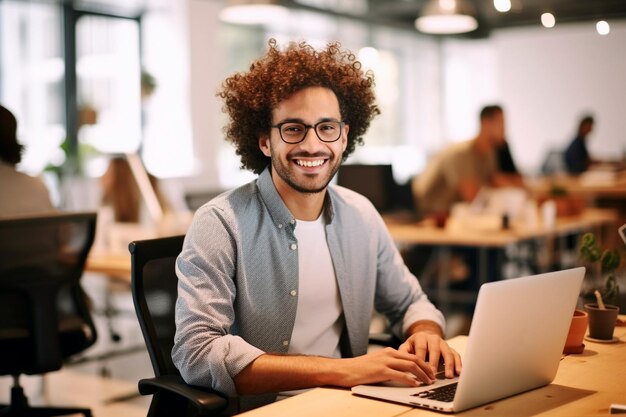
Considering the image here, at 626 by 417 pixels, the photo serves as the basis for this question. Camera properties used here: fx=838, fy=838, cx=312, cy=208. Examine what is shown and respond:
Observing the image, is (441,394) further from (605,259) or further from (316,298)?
(605,259)

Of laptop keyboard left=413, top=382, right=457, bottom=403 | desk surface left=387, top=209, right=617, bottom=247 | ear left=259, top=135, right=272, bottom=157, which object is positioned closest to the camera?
laptop keyboard left=413, top=382, right=457, bottom=403

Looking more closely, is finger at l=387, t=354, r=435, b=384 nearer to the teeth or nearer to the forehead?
the teeth

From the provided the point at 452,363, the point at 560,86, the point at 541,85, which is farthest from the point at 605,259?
the point at 541,85

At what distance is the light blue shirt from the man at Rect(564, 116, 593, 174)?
9002 millimetres

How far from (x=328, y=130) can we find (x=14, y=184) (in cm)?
191

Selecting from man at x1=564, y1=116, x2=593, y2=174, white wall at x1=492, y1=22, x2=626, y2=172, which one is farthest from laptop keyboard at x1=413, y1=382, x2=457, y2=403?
white wall at x1=492, y1=22, x2=626, y2=172

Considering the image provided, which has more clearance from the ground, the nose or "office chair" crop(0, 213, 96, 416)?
the nose

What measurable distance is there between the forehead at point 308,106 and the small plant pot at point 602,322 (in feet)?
2.74

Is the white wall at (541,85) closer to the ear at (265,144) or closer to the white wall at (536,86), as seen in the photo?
the white wall at (536,86)

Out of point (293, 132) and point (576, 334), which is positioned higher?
A: point (293, 132)

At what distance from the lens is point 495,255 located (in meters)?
5.99

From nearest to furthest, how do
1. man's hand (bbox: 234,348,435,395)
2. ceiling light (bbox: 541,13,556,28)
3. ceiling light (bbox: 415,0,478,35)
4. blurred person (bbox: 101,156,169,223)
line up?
man's hand (bbox: 234,348,435,395), ceiling light (bbox: 541,13,556,28), blurred person (bbox: 101,156,169,223), ceiling light (bbox: 415,0,478,35)

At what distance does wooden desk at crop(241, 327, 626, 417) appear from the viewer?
5.16ft

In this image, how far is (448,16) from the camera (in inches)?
249
